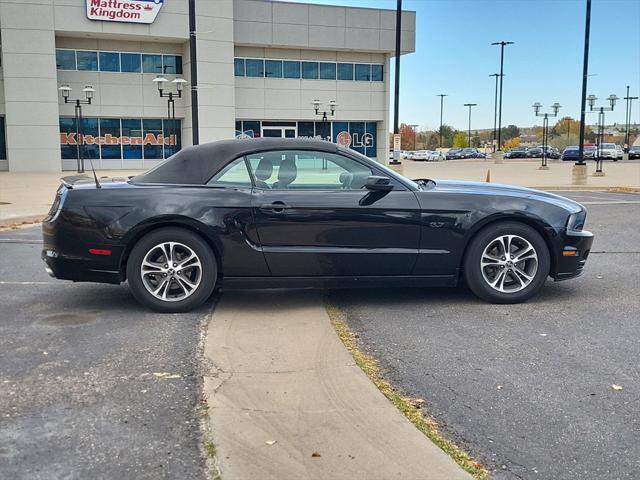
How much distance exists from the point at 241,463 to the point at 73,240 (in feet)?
10.7

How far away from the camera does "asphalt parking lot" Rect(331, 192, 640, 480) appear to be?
10.5 feet

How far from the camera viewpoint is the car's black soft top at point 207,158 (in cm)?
574

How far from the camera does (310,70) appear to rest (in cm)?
4584

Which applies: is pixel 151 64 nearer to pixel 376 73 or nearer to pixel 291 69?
pixel 291 69

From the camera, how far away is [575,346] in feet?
15.6

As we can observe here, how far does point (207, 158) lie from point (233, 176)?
0.96 ft

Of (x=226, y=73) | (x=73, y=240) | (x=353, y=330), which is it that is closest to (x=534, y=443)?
(x=353, y=330)

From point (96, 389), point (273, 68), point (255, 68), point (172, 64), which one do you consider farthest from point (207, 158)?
point (273, 68)

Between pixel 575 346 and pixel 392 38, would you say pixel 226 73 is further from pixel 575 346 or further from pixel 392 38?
pixel 575 346

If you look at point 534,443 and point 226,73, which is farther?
point 226,73

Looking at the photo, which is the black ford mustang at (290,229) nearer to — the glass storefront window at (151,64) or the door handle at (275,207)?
the door handle at (275,207)

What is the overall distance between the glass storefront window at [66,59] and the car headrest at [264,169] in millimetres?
38097

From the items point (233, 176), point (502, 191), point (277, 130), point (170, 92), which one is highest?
point (170, 92)

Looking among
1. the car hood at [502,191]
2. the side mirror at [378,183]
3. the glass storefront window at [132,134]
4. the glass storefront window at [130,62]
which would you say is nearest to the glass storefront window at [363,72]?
the glass storefront window at [130,62]
